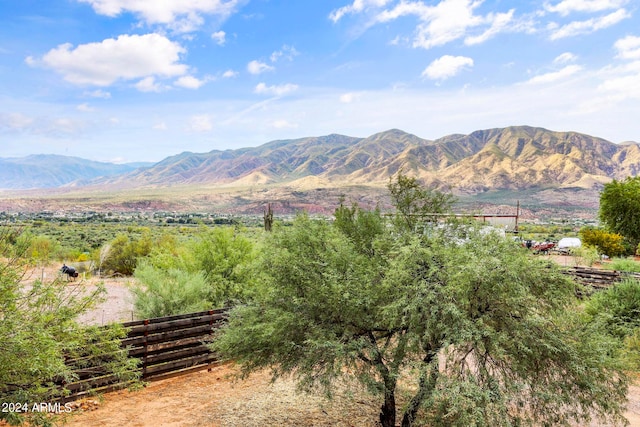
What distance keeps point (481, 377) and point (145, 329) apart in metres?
7.43

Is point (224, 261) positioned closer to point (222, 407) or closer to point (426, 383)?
point (222, 407)

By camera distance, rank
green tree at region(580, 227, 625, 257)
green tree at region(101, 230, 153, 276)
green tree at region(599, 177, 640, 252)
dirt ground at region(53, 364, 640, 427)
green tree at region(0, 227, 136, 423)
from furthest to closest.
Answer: green tree at region(599, 177, 640, 252) → green tree at region(580, 227, 625, 257) → green tree at region(101, 230, 153, 276) → dirt ground at region(53, 364, 640, 427) → green tree at region(0, 227, 136, 423)

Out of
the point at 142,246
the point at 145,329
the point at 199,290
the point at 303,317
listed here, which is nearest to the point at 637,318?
the point at 303,317

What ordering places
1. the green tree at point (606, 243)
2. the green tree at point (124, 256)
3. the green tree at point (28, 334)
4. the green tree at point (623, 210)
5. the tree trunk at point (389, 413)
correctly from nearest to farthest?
the green tree at point (28, 334) < the tree trunk at point (389, 413) < the green tree at point (124, 256) < the green tree at point (606, 243) < the green tree at point (623, 210)

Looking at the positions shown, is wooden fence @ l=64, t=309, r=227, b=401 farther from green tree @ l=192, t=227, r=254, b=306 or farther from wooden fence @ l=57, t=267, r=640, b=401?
green tree @ l=192, t=227, r=254, b=306

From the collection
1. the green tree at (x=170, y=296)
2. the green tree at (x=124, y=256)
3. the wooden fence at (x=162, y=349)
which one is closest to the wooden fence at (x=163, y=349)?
the wooden fence at (x=162, y=349)

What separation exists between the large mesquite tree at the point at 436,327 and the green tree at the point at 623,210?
40302mm

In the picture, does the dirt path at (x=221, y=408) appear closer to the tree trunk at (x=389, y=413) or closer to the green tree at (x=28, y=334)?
the tree trunk at (x=389, y=413)

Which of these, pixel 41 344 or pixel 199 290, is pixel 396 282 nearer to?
pixel 41 344

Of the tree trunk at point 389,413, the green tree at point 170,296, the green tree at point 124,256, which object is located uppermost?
the green tree at point 170,296

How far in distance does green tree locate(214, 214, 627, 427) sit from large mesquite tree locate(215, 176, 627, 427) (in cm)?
2

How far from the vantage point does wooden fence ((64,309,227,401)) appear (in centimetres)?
883

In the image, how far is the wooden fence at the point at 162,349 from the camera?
29.0 feet

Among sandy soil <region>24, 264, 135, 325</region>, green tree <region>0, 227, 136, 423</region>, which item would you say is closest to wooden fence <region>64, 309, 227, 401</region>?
sandy soil <region>24, 264, 135, 325</region>
